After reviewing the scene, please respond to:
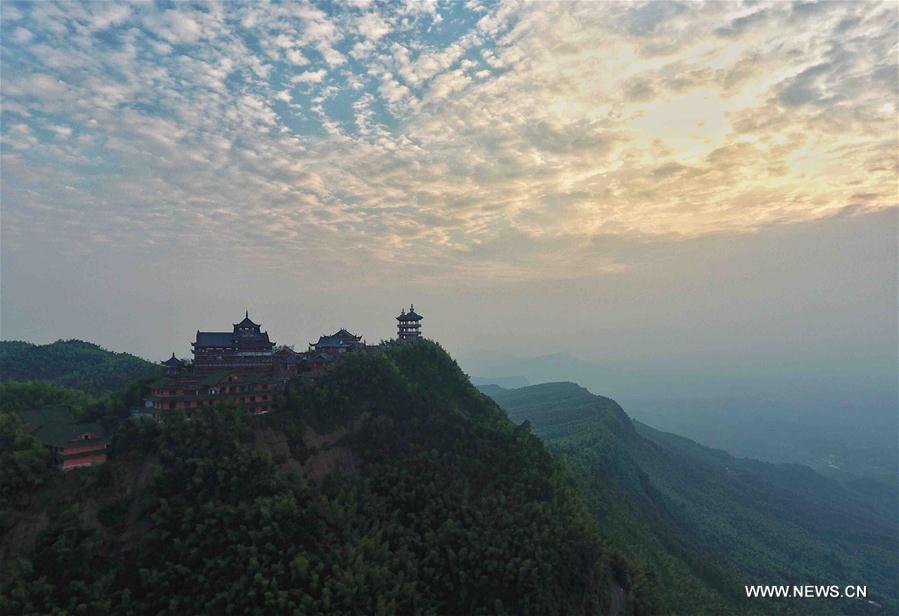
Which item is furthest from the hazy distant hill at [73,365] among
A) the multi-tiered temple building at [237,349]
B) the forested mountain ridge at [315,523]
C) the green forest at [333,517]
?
the forested mountain ridge at [315,523]

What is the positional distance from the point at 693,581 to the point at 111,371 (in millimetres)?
78932

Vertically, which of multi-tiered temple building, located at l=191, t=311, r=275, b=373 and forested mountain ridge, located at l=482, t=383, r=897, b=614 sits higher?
multi-tiered temple building, located at l=191, t=311, r=275, b=373

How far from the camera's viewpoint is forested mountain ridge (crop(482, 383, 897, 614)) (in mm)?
54969

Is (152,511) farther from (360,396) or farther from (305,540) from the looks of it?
(360,396)

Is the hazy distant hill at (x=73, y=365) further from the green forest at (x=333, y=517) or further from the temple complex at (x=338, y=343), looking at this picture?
the temple complex at (x=338, y=343)

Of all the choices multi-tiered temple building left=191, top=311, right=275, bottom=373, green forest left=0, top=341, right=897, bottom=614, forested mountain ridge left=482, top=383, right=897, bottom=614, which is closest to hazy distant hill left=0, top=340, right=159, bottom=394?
green forest left=0, top=341, right=897, bottom=614

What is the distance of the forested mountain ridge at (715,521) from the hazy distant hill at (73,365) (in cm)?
6322

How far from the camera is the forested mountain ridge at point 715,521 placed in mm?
54969

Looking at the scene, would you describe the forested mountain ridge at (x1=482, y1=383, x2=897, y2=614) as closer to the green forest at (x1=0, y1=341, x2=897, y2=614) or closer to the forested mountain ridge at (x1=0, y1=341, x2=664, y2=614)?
the green forest at (x1=0, y1=341, x2=897, y2=614)

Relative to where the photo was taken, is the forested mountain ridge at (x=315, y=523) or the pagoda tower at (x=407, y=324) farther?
the pagoda tower at (x=407, y=324)

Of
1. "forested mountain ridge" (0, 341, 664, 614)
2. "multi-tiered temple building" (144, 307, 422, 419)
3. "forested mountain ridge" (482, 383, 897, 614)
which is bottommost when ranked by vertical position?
"forested mountain ridge" (482, 383, 897, 614)

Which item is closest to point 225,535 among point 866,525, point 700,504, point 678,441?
point 700,504

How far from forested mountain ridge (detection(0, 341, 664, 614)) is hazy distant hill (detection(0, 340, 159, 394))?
32340 millimetres

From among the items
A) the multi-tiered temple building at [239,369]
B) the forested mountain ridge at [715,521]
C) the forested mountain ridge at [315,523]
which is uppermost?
the multi-tiered temple building at [239,369]
